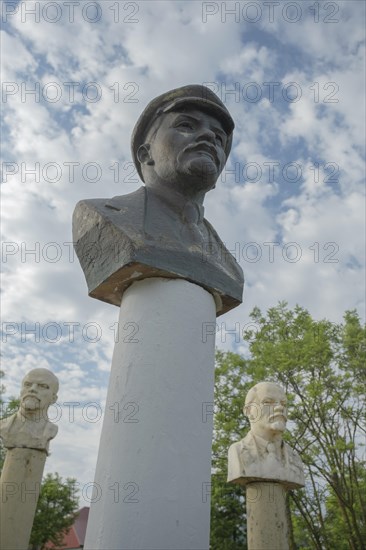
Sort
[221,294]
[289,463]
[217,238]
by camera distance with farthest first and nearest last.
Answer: [289,463], [217,238], [221,294]

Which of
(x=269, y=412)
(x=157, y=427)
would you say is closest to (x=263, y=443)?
(x=269, y=412)

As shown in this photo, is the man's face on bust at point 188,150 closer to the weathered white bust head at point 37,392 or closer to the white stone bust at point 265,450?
the weathered white bust head at point 37,392

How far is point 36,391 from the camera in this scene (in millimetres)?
6066

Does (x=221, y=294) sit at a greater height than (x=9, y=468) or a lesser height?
greater

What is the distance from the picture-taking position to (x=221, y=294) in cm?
320

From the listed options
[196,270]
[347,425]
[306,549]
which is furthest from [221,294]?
[306,549]

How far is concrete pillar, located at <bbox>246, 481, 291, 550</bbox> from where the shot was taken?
18.4ft

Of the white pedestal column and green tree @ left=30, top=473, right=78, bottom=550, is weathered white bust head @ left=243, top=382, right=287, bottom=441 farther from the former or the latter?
green tree @ left=30, top=473, right=78, bottom=550

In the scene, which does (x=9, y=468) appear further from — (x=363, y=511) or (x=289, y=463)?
(x=363, y=511)

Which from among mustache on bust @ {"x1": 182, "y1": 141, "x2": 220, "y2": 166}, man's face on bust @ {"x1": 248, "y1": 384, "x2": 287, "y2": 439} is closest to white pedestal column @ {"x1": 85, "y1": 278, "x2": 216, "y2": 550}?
mustache on bust @ {"x1": 182, "y1": 141, "x2": 220, "y2": 166}

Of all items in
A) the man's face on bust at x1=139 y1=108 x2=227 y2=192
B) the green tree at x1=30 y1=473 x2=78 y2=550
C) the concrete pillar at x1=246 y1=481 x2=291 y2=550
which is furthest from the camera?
the green tree at x1=30 y1=473 x2=78 y2=550

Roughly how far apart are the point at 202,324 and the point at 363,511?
1302 cm

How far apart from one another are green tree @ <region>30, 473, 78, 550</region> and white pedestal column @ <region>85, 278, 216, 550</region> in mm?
18212

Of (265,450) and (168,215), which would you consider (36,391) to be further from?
(168,215)
